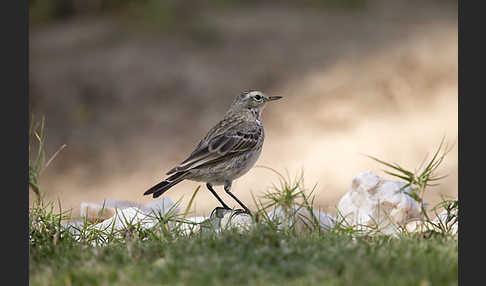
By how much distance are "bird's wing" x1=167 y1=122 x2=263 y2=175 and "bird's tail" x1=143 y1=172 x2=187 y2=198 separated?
39mm

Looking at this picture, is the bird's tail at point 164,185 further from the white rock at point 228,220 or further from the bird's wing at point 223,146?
the white rock at point 228,220

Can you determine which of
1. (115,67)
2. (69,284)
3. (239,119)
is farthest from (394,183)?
(115,67)

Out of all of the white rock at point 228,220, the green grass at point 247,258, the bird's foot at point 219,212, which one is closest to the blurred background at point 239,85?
the bird's foot at point 219,212

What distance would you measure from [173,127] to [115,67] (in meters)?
2.10

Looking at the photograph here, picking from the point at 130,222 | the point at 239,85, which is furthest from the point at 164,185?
the point at 239,85

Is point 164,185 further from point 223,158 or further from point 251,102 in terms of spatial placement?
point 251,102

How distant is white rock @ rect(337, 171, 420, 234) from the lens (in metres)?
4.63

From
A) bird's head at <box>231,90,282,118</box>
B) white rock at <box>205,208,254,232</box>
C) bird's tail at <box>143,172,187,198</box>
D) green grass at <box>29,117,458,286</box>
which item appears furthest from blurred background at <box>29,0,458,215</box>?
green grass at <box>29,117,458,286</box>

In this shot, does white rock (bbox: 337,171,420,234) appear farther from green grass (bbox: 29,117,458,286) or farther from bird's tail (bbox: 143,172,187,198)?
bird's tail (bbox: 143,172,187,198)

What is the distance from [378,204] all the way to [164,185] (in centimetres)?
163

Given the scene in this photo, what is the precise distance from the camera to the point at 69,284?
2.98 meters

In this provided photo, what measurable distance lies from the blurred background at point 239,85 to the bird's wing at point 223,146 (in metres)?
2.87

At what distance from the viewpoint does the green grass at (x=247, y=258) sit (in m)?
2.83

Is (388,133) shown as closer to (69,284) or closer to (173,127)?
(173,127)
